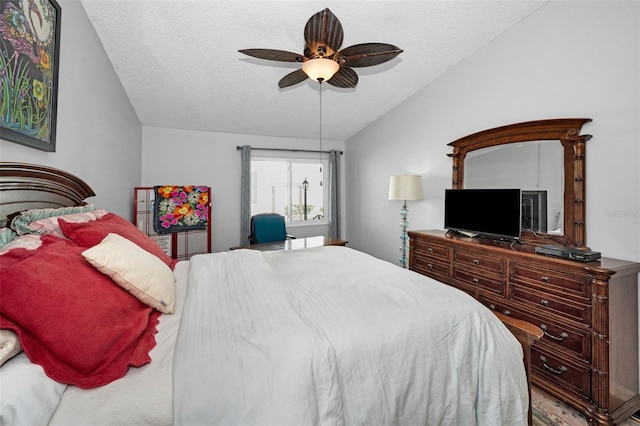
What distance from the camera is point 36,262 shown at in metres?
0.84

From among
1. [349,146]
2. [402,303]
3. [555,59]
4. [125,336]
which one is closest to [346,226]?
[349,146]

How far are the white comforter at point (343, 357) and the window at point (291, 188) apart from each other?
354cm

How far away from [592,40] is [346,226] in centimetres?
414

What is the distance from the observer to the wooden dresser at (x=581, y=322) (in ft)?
5.34

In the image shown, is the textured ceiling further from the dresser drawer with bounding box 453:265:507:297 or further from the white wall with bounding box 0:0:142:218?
the dresser drawer with bounding box 453:265:507:297

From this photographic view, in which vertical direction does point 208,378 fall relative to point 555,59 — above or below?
below

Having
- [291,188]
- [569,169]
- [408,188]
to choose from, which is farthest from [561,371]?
[291,188]

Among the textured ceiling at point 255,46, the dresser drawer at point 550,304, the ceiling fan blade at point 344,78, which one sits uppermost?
the textured ceiling at point 255,46

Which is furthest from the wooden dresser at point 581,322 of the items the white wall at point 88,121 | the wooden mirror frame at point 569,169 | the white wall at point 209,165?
the white wall at point 209,165

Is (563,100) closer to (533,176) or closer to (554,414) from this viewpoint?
(533,176)

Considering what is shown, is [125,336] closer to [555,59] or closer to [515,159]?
[515,159]

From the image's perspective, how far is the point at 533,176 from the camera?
241cm

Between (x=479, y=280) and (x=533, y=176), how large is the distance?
1052 mm

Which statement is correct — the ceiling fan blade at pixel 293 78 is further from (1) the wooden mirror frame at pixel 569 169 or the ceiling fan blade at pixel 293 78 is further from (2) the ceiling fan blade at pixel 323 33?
(1) the wooden mirror frame at pixel 569 169
